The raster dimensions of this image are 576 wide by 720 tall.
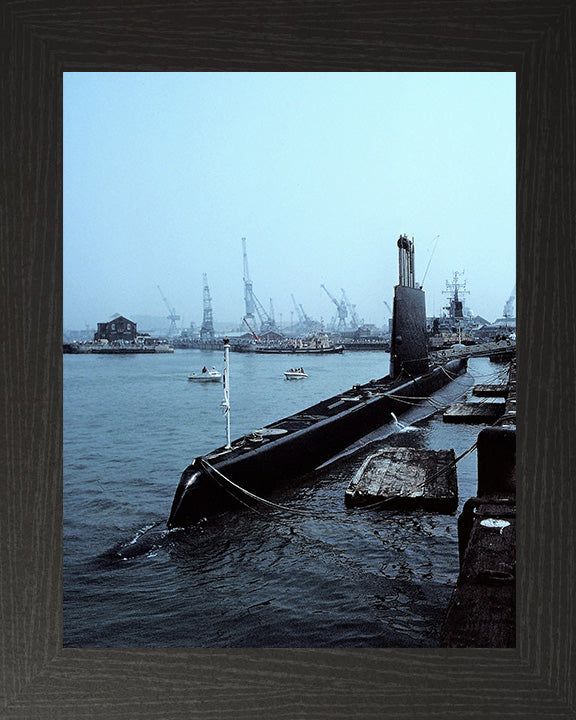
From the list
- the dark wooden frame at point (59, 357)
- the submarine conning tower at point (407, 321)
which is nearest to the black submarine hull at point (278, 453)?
the submarine conning tower at point (407, 321)

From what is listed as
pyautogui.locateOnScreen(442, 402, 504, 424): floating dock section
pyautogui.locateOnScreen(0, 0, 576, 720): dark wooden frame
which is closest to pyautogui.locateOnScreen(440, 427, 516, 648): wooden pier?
pyautogui.locateOnScreen(0, 0, 576, 720): dark wooden frame

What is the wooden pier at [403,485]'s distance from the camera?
545cm

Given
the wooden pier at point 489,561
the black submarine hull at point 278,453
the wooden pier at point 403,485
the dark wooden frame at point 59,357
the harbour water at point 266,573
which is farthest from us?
the wooden pier at point 403,485

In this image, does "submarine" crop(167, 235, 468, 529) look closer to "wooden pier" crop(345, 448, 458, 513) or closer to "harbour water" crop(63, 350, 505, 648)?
"harbour water" crop(63, 350, 505, 648)

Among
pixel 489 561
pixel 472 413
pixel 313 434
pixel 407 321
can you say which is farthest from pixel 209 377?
pixel 489 561

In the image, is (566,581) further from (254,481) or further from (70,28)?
(254,481)

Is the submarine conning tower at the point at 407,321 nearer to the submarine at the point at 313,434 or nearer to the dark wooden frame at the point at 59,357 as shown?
the submarine at the point at 313,434

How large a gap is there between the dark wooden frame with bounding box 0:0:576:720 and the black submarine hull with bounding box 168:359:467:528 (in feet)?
10.8

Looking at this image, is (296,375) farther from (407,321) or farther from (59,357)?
(59,357)

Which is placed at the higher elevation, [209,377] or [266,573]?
[266,573]

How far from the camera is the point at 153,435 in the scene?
17453 millimetres

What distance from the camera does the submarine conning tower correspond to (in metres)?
10.8

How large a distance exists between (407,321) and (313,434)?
16.0ft

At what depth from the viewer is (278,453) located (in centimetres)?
608
